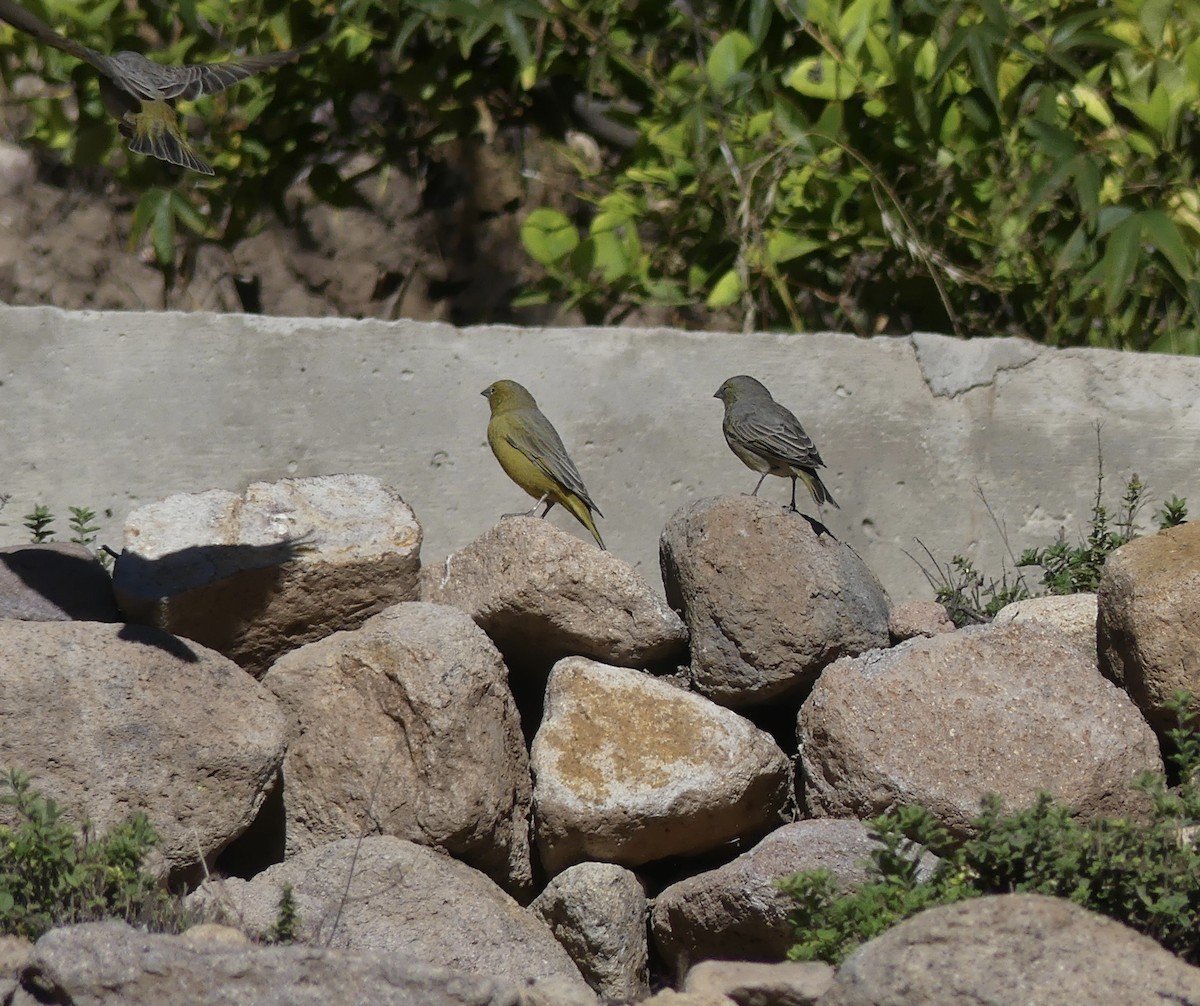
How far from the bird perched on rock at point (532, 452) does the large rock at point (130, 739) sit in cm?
148

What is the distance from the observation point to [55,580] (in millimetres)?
A: 5434

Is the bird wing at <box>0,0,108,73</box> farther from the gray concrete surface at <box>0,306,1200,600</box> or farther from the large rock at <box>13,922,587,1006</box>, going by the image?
the large rock at <box>13,922,587,1006</box>

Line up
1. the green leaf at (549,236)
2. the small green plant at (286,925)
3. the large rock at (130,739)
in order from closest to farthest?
the small green plant at (286,925) < the large rock at (130,739) < the green leaf at (549,236)

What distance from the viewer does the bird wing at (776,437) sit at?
5754 millimetres

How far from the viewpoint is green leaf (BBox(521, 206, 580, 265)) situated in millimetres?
7484

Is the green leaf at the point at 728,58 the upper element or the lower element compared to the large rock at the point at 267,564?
upper

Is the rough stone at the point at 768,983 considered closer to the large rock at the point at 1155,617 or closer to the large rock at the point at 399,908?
the large rock at the point at 399,908

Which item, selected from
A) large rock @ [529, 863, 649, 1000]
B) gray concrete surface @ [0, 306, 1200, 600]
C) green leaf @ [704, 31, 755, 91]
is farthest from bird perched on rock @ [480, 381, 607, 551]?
green leaf @ [704, 31, 755, 91]

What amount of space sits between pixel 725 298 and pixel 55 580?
3.17 metres

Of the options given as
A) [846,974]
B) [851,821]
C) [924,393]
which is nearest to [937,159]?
[924,393]

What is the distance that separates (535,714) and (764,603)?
96 cm

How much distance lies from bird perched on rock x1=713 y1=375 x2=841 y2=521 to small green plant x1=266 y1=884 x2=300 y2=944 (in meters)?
2.35

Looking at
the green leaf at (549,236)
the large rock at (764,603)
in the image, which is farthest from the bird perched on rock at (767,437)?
the green leaf at (549,236)

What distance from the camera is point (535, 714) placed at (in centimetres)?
584
